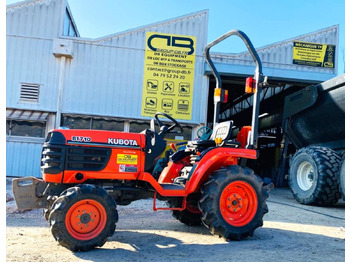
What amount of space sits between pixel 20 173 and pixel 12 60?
3.44 meters

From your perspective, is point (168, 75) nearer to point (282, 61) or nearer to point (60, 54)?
point (60, 54)

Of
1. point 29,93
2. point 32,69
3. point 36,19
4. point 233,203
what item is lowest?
point 233,203

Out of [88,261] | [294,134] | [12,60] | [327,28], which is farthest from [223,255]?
[327,28]

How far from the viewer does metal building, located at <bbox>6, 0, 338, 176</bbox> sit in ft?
35.3

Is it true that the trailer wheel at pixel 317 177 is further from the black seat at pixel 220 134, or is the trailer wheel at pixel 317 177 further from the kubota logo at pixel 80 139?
the kubota logo at pixel 80 139

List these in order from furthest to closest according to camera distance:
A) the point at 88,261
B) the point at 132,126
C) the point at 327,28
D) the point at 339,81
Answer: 1. the point at 327,28
2. the point at 132,126
3. the point at 339,81
4. the point at 88,261

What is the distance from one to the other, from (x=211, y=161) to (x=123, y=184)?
1.23 metres

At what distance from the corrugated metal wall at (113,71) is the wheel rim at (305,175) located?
3.57m

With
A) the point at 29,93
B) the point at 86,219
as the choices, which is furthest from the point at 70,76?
the point at 86,219

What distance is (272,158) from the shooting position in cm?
1827

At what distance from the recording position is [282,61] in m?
12.0

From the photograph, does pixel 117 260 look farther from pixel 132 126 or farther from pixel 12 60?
pixel 12 60

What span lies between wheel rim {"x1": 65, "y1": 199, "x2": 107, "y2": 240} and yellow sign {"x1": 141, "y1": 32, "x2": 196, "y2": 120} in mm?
7156

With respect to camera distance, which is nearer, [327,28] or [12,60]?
[12,60]
